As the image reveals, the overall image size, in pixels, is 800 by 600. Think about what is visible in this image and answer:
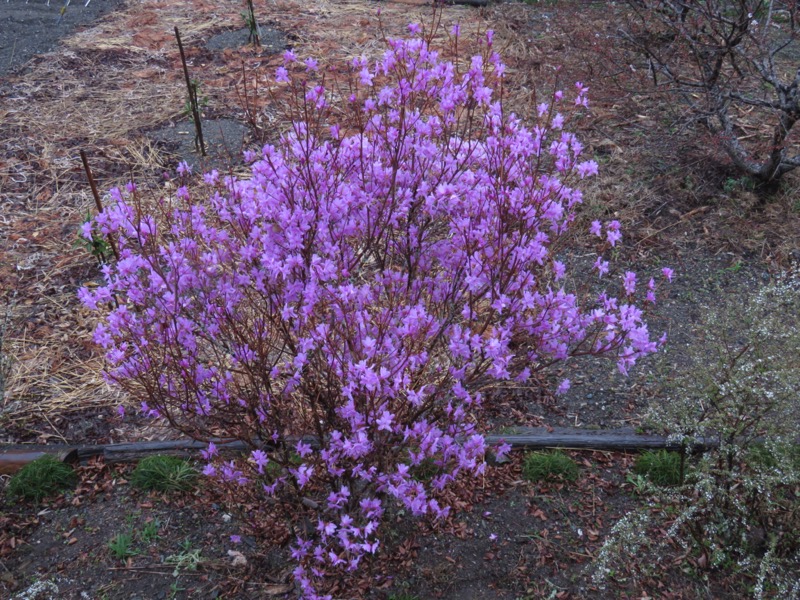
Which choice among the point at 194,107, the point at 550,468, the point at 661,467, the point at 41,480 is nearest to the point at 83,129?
the point at 194,107

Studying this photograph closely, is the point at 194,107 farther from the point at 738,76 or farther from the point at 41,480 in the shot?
the point at 738,76

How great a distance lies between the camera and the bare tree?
189 inches

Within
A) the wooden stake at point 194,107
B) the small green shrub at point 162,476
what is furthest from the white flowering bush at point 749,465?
the wooden stake at point 194,107

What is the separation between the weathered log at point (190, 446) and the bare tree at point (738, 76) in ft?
8.30

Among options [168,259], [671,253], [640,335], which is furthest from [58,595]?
[671,253]

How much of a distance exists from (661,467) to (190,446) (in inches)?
89.9

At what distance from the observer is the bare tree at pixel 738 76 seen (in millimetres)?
4801

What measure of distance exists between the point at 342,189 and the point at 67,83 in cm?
638

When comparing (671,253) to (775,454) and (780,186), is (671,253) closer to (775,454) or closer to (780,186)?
(780,186)

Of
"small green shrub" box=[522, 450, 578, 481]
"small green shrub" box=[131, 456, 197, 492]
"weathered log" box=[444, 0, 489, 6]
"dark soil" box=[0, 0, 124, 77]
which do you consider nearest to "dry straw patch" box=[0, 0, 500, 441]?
"weathered log" box=[444, 0, 489, 6]

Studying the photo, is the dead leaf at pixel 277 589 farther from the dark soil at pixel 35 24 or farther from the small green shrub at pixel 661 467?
the dark soil at pixel 35 24

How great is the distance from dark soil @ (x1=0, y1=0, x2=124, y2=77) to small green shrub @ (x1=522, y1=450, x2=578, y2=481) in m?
7.35

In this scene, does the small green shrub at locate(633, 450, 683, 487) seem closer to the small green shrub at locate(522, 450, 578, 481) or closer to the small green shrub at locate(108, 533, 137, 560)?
the small green shrub at locate(522, 450, 578, 481)

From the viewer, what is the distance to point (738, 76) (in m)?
5.39
